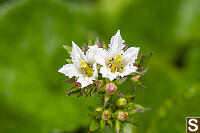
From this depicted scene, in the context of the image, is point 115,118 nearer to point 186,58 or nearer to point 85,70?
point 85,70

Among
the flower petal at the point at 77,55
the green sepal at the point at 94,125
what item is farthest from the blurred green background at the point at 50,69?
the flower petal at the point at 77,55

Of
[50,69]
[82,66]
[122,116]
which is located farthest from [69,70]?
[50,69]

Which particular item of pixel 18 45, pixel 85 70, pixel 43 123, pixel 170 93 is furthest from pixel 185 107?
pixel 18 45

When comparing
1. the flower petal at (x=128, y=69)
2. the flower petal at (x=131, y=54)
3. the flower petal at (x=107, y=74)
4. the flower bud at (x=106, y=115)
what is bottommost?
the flower bud at (x=106, y=115)

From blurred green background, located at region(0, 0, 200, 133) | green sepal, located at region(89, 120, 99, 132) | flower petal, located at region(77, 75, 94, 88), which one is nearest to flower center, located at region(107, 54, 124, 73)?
flower petal, located at region(77, 75, 94, 88)

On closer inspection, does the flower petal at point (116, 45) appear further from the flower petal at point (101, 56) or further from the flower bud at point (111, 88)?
the flower bud at point (111, 88)
